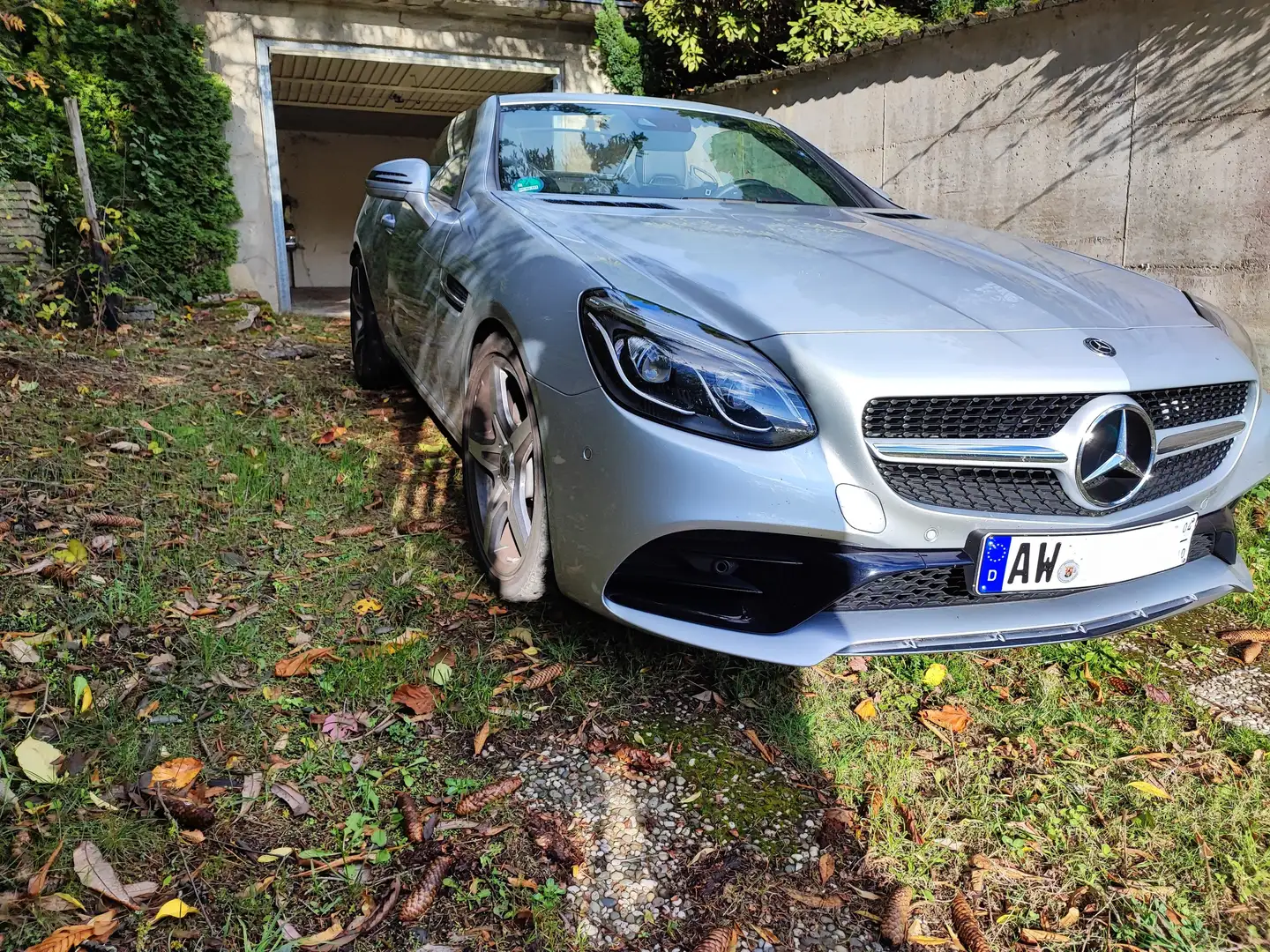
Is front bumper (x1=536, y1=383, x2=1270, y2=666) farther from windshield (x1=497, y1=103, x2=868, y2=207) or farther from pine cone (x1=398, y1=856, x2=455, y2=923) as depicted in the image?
windshield (x1=497, y1=103, x2=868, y2=207)

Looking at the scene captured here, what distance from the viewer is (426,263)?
10.0 ft

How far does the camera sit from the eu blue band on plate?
1718mm

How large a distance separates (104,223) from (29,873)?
6.73 m

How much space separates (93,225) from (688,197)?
5.19 metres

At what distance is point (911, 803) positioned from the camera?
1.84 m

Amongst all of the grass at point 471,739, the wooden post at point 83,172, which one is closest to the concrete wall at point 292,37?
the wooden post at point 83,172

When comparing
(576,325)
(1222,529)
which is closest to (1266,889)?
(1222,529)

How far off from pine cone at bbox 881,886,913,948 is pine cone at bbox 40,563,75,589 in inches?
84.6

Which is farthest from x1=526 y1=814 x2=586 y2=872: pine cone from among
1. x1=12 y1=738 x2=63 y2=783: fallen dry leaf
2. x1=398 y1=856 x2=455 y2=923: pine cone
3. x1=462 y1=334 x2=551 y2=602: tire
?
x1=12 y1=738 x2=63 y2=783: fallen dry leaf

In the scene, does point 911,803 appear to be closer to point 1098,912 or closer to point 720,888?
point 1098,912

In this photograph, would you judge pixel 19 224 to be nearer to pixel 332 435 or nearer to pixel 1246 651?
pixel 332 435

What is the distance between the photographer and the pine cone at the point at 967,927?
152 centimetres

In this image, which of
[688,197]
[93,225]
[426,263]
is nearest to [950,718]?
[688,197]

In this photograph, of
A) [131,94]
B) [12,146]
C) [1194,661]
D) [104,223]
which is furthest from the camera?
[131,94]
